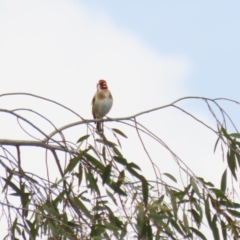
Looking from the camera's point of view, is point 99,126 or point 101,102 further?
point 101,102

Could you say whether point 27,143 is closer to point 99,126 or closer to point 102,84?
point 99,126

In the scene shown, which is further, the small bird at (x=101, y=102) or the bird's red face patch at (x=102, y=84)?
the bird's red face patch at (x=102, y=84)

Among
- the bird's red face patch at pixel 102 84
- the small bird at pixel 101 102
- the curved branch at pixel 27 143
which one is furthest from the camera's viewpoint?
the bird's red face patch at pixel 102 84

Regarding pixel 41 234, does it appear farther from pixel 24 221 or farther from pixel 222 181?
pixel 222 181

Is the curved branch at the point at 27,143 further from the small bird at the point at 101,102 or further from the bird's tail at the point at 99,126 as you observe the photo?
the small bird at the point at 101,102

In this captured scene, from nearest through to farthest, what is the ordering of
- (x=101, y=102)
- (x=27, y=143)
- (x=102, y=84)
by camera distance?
1. (x=27, y=143)
2. (x=101, y=102)
3. (x=102, y=84)

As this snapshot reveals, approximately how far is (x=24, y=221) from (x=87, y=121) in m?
0.48

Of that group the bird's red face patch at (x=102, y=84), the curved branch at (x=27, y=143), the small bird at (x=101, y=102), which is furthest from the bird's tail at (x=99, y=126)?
the bird's red face patch at (x=102, y=84)

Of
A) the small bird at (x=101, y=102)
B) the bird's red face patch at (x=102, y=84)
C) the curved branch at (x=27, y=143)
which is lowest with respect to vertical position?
the curved branch at (x=27, y=143)

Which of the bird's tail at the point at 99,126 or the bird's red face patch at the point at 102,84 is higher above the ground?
the bird's red face patch at the point at 102,84

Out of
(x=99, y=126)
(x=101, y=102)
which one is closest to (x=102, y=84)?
(x=101, y=102)

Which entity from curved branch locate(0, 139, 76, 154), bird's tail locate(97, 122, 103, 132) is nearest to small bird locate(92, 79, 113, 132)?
bird's tail locate(97, 122, 103, 132)

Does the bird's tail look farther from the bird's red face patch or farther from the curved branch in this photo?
the bird's red face patch

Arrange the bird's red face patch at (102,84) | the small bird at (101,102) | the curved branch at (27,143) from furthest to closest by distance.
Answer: the bird's red face patch at (102,84) < the small bird at (101,102) < the curved branch at (27,143)
